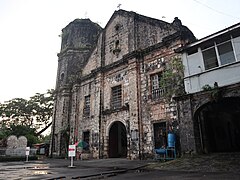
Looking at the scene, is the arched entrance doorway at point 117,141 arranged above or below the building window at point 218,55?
below

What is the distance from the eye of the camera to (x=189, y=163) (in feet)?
24.9

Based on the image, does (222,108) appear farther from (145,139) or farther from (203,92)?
(145,139)

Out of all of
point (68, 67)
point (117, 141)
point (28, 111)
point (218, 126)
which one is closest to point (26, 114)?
point (28, 111)

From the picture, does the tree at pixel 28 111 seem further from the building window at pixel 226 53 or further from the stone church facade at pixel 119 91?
the building window at pixel 226 53

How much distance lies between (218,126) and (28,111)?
23.2 m

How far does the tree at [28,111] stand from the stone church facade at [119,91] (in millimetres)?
7966

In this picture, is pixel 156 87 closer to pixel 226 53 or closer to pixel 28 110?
pixel 226 53

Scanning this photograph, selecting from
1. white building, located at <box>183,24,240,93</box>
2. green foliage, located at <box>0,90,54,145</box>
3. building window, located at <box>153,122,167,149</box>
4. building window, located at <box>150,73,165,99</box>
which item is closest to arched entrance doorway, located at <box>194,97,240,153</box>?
white building, located at <box>183,24,240,93</box>

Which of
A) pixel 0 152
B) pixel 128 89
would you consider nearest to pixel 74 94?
pixel 128 89

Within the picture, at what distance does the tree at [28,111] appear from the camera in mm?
26828

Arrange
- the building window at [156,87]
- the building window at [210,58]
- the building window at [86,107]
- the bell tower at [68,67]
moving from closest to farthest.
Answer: the building window at [210,58]
the building window at [156,87]
the building window at [86,107]
the bell tower at [68,67]

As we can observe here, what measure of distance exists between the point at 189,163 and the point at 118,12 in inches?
519

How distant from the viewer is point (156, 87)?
12781 mm

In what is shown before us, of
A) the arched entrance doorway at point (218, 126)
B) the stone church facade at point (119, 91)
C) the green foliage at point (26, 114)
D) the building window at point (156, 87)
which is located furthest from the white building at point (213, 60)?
the green foliage at point (26, 114)
